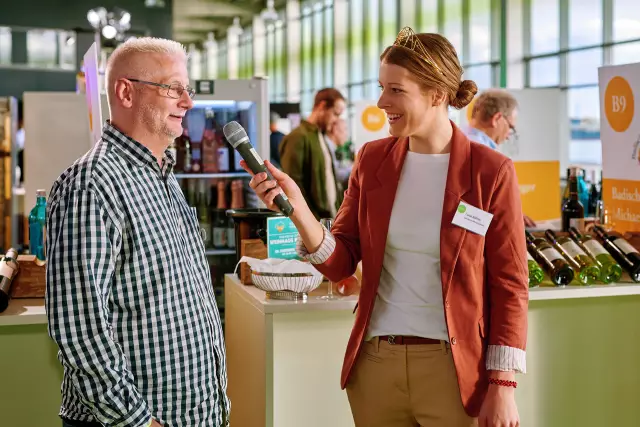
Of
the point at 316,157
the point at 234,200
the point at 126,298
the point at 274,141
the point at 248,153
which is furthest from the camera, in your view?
the point at 274,141

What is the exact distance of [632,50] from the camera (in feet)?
26.9

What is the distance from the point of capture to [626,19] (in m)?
8.30

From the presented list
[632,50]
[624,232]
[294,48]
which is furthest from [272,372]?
[294,48]

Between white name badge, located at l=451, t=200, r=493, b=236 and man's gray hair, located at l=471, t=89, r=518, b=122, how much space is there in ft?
8.71

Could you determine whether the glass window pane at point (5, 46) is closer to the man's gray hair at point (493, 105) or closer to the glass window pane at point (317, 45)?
the glass window pane at point (317, 45)

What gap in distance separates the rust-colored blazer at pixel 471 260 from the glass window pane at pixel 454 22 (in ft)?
33.4

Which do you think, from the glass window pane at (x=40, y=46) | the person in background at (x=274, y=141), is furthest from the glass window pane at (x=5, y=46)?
the person in background at (x=274, y=141)

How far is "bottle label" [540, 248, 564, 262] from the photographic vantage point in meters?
2.97

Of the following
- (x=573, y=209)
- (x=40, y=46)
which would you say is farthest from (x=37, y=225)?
(x=40, y=46)

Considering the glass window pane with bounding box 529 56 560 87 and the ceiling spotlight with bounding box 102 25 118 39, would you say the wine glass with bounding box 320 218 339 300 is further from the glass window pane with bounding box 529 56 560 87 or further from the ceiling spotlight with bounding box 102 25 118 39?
the glass window pane with bounding box 529 56 560 87

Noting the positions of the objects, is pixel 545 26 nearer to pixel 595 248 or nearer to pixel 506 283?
pixel 595 248

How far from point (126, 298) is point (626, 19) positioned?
789cm

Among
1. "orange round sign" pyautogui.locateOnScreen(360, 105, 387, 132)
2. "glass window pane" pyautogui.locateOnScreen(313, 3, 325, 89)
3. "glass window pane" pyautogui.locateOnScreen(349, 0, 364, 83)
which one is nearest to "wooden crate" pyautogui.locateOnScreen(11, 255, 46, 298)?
"orange round sign" pyautogui.locateOnScreen(360, 105, 387, 132)

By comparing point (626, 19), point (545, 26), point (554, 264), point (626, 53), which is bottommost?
point (554, 264)
